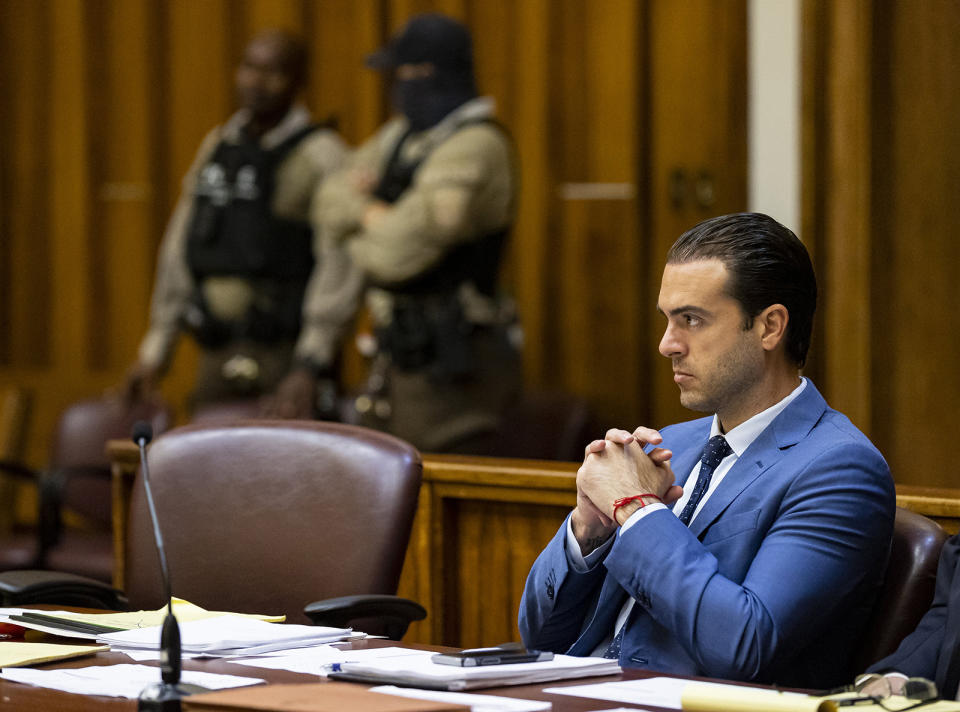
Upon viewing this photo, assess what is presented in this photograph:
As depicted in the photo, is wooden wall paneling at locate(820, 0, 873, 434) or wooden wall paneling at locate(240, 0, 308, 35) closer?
wooden wall paneling at locate(820, 0, 873, 434)

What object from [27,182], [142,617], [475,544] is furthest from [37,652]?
[27,182]

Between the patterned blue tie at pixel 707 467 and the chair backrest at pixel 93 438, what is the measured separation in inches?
123

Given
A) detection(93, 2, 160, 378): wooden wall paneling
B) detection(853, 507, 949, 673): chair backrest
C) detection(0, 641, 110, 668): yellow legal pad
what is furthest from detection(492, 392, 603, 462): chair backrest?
detection(0, 641, 110, 668): yellow legal pad

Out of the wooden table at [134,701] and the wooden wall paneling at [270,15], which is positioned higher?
the wooden wall paneling at [270,15]

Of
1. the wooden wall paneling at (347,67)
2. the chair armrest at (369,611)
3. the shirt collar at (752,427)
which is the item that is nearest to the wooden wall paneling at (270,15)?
the wooden wall paneling at (347,67)

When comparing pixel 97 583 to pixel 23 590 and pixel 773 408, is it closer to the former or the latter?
pixel 23 590

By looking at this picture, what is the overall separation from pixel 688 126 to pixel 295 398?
1.84 m

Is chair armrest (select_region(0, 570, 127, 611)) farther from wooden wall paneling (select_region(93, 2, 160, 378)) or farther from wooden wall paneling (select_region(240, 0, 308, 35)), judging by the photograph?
wooden wall paneling (select_region(93, 2, 160, 378))

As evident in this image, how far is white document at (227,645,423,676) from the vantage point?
1996 millimetres

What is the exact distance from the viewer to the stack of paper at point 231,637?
2104 millimetres

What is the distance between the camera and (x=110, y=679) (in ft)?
6.28

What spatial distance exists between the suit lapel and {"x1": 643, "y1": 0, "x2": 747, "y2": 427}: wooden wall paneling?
317 centimetres

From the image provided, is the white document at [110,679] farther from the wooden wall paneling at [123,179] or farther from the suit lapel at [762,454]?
the wooden wall paneling at [123,179]

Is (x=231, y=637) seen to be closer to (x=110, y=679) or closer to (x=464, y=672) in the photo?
(x=110, y=679)
